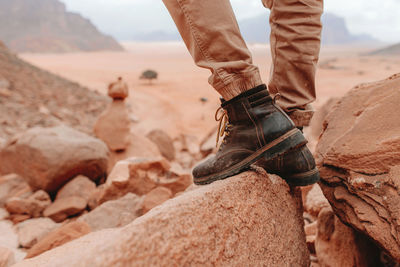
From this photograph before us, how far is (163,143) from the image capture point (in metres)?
5.16

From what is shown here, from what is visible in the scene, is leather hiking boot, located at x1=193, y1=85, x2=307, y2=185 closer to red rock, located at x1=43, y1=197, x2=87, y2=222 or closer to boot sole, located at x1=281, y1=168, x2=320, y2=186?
boot sole, located at x1=281, y1=168, x2=320, y2=186

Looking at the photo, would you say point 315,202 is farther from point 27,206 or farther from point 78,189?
point 27,206

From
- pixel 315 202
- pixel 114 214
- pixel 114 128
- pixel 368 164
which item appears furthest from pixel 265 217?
pixel 114 128

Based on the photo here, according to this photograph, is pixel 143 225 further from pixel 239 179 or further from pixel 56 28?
pixel 56 28

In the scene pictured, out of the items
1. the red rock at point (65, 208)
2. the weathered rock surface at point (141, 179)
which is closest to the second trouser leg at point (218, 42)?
the weathered rock surface at point (141, 179)

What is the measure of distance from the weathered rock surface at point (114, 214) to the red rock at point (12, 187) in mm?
1280

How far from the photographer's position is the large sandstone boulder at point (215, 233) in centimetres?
78

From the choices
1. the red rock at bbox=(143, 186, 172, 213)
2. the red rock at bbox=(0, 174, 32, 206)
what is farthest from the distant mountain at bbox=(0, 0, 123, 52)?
the red rock at bbox=(143, 186, 172, 213)

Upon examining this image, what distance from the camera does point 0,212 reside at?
281cm

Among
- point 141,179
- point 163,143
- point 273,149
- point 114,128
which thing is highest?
point 273,149

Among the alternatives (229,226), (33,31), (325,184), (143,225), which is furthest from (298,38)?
(33,31)

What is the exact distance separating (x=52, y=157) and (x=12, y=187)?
79cm

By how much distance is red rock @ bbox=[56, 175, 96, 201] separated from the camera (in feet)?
9.36

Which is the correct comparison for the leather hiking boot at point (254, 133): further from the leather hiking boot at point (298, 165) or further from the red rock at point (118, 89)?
the red rock at point (118, 89)
